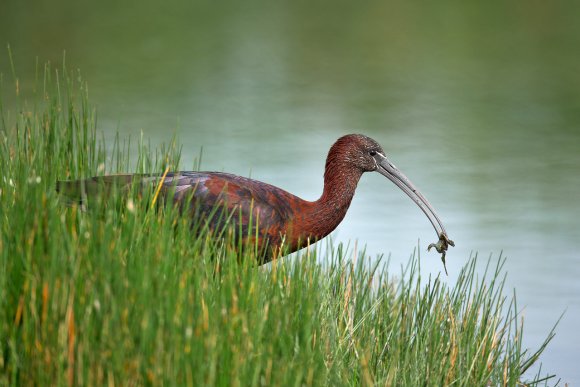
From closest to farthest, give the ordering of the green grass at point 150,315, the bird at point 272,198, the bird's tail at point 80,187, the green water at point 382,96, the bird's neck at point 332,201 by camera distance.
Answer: the green grass at point 150,315 < the bird's tail at point 80,187 < the bird at point 272,198 < the bird's neck at point 332,201 < the green water at point 382,96

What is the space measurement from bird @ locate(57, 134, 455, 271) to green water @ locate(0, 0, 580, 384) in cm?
183

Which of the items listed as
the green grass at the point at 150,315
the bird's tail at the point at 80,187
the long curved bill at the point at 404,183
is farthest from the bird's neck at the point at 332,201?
the bird's tail at the point at 80,187

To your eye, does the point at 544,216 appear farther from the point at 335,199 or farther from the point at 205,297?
the point at 205,297

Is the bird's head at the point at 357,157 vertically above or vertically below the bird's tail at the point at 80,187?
above

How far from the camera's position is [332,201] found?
17.6 ft

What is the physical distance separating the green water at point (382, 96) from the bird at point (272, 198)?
1834 millimetres

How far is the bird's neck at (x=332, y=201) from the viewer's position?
529 centimetres

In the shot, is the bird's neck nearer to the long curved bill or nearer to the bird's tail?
the long curved bill

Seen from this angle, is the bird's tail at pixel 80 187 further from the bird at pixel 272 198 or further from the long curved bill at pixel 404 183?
the long curved bill at pixel 404 183

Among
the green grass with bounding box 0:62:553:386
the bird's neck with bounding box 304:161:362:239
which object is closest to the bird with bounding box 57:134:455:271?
the bird's neck with bounding box 304:161:362:239

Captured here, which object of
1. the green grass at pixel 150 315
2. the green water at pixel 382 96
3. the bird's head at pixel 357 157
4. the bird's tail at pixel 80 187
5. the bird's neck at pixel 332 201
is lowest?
the green grass at pixel 150 315

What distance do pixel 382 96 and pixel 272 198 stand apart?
8.84 m

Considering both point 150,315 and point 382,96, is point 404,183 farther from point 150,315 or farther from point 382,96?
point 382,96

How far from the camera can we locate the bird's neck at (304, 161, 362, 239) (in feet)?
17.3
